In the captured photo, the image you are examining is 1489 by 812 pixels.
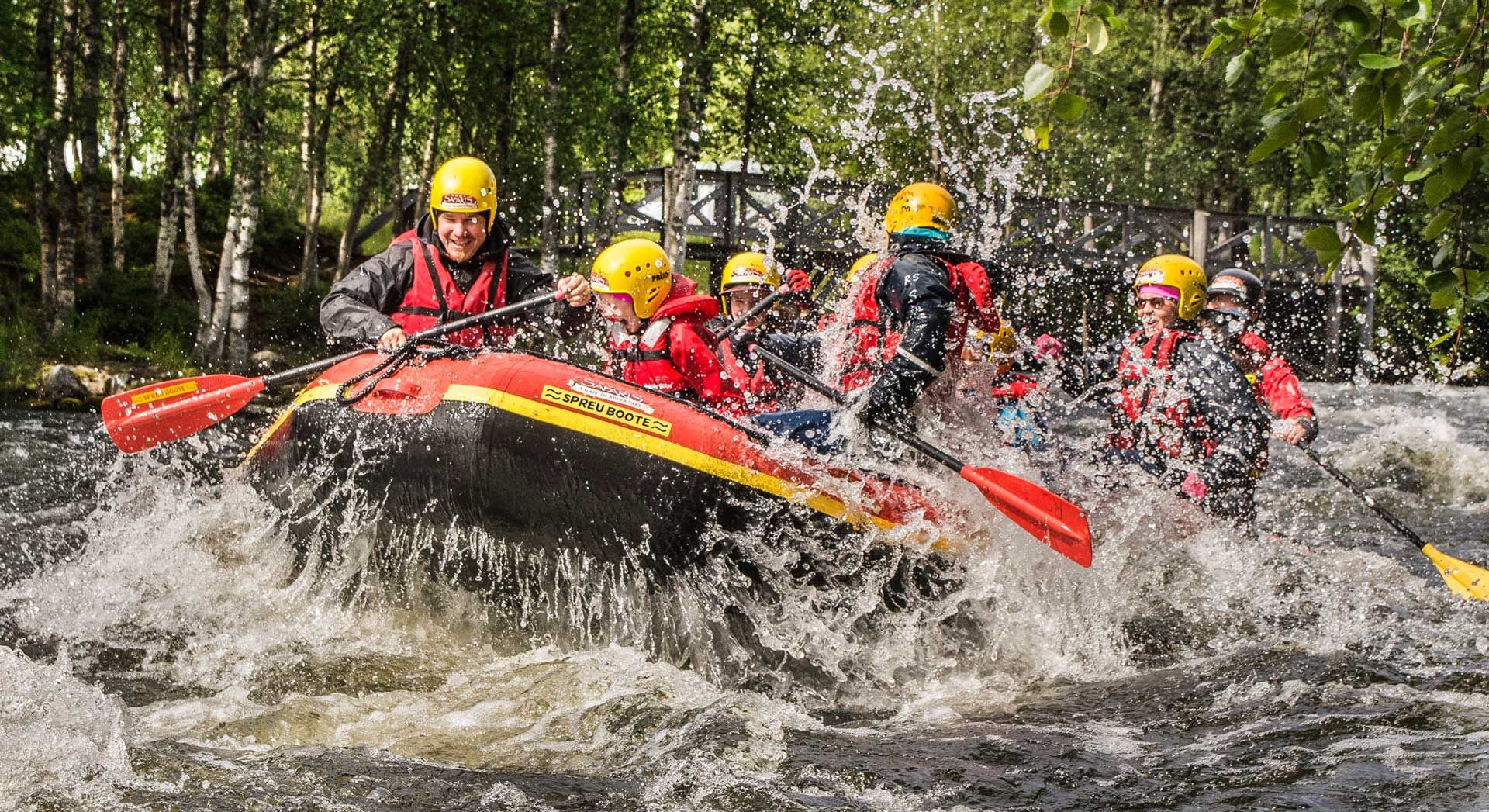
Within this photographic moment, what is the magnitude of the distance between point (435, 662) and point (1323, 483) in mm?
9430

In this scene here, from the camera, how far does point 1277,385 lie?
722cm

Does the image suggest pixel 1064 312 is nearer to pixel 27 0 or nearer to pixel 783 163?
pixel 783 163

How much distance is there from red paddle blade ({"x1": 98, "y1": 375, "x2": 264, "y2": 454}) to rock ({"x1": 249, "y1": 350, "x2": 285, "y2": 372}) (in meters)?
9.95

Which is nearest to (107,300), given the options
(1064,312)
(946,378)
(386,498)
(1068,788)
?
(386,498)

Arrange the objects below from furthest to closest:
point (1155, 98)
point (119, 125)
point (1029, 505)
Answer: point (1155, 98) < point (119, 125) < point (1029, 505)

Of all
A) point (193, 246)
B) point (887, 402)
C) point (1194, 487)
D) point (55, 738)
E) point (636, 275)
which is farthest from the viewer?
point (193, 246)

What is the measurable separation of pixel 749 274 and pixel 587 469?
3014 mm

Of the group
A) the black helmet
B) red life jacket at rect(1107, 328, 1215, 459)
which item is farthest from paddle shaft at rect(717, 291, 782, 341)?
the black helmet

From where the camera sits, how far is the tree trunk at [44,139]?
13.4 meters

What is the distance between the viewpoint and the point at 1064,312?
25.4m

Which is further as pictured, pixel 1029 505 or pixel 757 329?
pixel 757 329

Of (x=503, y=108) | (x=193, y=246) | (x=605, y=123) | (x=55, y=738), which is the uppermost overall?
(x=503, y=108)

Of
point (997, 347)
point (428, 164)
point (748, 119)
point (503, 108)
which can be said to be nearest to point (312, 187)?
point (428, 164)

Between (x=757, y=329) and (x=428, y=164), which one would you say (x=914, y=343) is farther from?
(x=428, y=164)
